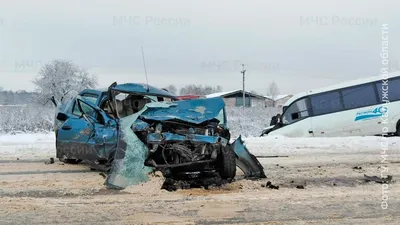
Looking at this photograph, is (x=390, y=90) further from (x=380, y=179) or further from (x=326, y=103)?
(x=380, y=179)

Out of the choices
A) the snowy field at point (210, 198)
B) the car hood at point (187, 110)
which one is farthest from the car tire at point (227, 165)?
the car hood at point (187, 110)

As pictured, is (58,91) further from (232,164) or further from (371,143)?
(232,164)

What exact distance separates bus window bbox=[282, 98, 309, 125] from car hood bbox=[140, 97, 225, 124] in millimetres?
10875

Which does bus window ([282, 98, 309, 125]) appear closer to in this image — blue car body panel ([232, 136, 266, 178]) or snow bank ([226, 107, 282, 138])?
snow bank ([226, 107, 282, 138])

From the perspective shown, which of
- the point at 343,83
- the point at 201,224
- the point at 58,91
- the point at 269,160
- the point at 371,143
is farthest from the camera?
the point at 58,91

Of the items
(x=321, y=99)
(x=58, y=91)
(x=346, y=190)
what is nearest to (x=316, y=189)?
(x=346, y=190)

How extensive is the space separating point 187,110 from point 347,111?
1144 cm

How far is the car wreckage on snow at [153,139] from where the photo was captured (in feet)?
21.2

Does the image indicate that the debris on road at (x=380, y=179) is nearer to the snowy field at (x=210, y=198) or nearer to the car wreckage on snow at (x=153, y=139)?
the snowy field at (x=210, y=198)

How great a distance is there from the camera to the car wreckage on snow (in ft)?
21.2

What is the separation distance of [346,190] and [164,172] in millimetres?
2984

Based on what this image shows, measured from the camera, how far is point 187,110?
6957 mm

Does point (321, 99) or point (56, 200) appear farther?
point (321, 99)

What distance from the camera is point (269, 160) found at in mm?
9648
